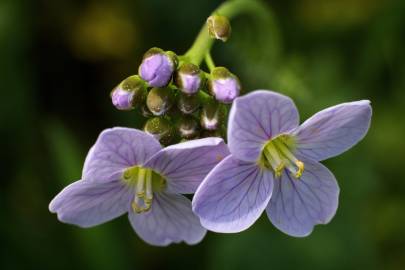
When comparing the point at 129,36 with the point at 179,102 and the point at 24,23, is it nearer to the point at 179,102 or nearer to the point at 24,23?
the point at 24,23

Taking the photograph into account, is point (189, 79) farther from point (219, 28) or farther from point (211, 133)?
point (219, 28)

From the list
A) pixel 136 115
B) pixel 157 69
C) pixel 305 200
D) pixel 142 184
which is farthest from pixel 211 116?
pixel 136 115

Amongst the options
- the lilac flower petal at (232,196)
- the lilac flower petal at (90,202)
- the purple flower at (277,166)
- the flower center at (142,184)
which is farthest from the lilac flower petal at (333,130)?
the lilac flower petal at (90,202)

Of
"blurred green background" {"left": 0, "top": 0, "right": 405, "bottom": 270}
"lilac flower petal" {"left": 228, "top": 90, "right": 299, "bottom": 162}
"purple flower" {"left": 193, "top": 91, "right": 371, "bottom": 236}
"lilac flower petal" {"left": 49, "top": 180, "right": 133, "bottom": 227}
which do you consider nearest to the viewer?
"lilac flower petal" {"left": 228, "top": 90, "right": 299, "bottom": 162}

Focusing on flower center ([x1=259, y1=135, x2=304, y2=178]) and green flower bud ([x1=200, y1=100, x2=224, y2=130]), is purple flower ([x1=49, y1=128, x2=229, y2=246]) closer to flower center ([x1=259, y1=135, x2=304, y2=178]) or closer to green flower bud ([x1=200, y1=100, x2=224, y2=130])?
green flower bud ([x1=200, y1=100, x2=224, y2=130])

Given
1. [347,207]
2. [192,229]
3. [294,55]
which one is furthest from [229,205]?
[294,55]

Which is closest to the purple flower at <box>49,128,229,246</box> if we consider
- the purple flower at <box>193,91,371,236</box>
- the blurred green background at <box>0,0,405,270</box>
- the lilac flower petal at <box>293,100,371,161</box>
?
the purple flower at <box>193,91,371,236</box>
